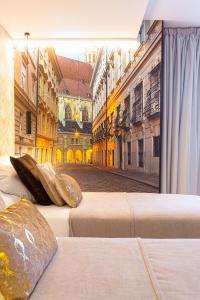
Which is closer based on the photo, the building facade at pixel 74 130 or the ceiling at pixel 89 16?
the ceiling at pixel 89 16

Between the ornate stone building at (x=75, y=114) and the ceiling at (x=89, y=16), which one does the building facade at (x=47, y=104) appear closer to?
the ornate stone building at (x=75, y=114)

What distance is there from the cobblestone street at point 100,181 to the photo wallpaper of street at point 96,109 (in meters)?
0.01

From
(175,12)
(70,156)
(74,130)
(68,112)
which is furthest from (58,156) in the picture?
(175,12)

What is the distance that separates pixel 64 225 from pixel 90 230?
188 mm

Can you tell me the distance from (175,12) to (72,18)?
45.0 inches

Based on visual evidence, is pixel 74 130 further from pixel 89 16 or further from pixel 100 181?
pixel 89 16

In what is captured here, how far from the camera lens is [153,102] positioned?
382cm

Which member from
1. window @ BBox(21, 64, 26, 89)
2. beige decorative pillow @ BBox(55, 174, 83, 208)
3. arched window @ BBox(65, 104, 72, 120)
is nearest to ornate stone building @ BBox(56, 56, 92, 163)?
arched window @ BBox(65, 104, 72, 120)

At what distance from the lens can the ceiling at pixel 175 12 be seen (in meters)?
3.20

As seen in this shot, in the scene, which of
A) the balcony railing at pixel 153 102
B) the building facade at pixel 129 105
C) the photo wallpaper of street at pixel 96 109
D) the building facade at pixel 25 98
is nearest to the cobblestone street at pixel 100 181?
Answer: the photo wallpaper of street at pixel 96 109

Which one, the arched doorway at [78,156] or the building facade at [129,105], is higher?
the building facade at [129,105]

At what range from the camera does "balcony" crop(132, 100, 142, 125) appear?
153 inches

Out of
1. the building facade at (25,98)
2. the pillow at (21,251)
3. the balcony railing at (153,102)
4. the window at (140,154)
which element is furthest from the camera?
the window at (140,154)

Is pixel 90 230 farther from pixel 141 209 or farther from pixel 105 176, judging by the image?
pixel 105 176
